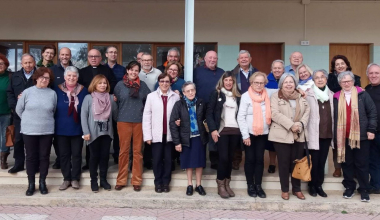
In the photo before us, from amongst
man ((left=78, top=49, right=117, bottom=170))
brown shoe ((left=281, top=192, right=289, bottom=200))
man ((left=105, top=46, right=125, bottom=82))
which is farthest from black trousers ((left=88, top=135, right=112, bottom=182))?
brown shoe ((left=281, top=192, right=289, bottom=200))

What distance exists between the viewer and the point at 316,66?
8.77 m

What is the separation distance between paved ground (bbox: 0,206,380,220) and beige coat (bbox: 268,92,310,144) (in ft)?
3.30

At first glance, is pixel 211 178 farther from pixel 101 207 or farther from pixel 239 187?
pixel 101 207

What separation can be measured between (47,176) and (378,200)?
4932 millimetres

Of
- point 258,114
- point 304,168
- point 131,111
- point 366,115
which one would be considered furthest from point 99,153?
point 366,115

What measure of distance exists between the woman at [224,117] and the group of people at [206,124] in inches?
0.6

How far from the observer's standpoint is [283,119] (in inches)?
177

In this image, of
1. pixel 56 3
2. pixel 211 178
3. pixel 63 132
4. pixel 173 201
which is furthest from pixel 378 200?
pixel 56 3

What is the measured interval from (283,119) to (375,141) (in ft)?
5.10

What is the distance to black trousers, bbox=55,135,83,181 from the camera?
4.84 metres

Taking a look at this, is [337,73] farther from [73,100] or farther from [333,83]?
[73,100]

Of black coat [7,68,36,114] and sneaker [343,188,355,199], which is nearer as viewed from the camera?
sneaker [343,188,355,199]

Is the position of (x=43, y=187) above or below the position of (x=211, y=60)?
below

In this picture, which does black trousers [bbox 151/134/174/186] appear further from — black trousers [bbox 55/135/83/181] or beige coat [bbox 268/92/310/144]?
beige coat [bbox 268/92/310/144]
